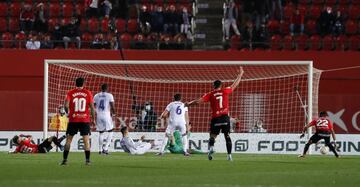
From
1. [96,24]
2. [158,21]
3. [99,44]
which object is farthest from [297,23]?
[96,24]

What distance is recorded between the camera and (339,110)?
36.1 m

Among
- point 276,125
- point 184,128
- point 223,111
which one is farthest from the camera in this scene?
point 276,125

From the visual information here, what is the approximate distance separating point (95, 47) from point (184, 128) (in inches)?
358

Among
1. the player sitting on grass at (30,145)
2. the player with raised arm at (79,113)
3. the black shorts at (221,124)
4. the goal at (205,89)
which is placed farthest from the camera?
the goal at (205,89)

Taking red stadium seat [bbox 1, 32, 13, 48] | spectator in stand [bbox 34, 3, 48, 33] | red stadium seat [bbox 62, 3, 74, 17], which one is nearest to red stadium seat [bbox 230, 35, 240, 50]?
red stadium seat [bbox 62, 3, 74, 17]

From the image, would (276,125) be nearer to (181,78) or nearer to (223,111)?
(181,78)

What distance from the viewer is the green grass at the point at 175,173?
16.7 m

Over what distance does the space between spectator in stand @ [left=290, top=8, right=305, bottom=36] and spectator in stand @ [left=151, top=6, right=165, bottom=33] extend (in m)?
4.73

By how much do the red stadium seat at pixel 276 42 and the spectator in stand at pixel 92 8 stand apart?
6724 millimetres

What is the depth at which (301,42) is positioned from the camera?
37.0 meters

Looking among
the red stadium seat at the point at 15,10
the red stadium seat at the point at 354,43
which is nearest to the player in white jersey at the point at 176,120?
the red stadium seat at the point at 354,43

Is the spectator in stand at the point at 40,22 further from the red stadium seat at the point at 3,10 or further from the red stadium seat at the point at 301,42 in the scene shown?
the red stadium seat at the point at 301,42

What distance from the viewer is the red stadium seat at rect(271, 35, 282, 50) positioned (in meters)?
37.1

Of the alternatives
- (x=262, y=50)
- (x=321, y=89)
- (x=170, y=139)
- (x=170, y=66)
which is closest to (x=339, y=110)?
(x=321, y=89)
